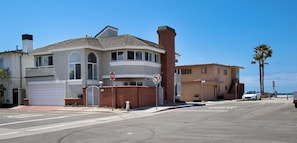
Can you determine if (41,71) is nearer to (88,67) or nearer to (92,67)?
(88,67)

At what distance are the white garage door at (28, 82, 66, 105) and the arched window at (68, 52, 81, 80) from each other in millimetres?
1431

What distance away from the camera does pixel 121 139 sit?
11.4 metres

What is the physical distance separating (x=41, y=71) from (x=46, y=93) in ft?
8.45

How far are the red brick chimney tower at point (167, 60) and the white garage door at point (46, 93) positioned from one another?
11.1 metres

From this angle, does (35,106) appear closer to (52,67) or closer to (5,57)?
(52,67)

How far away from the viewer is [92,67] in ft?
108

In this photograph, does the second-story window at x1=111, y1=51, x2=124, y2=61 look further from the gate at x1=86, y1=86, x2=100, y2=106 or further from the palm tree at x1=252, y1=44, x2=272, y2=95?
the palm tree at x1=252, y1=44, x2=272, y2=95

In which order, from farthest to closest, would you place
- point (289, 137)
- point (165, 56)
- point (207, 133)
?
point (165, 56) → point (207, 133) → point (289, 137)

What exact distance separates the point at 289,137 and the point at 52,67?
28090 mm

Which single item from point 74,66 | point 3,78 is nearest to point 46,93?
point 74,66

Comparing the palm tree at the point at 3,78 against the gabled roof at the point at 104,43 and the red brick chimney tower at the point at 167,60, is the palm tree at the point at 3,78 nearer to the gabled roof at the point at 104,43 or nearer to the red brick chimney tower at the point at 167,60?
the gabled roof at the point at 104,43

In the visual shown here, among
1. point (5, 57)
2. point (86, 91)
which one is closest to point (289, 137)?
point (86, 91)

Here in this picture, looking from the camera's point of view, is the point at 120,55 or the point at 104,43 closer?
the point at 120,55

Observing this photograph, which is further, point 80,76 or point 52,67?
point 52,67
